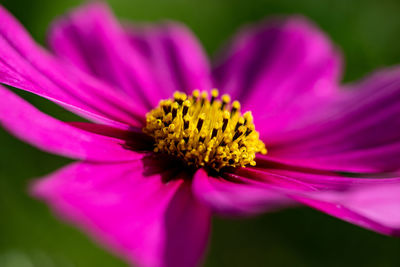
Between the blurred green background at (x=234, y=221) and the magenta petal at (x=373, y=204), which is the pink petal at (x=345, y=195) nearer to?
the magenta petal at (x=373, y=204)

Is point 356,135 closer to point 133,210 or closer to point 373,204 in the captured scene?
point 373,204

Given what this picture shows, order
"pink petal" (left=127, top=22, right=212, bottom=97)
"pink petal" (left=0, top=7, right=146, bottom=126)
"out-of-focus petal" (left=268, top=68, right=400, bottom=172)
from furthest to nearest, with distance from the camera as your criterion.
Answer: "pink petal" (left=127, top=22, right=212, bottom=97) < "out-of-focus petal" (left=268, top=68, right=400, bottom=172) < "pink petal" (left=0, top=7, right=146, bottom=126)

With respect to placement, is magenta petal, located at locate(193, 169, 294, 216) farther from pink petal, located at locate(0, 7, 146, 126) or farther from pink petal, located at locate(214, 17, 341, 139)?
pink petal, located at locate(214, 17, 341, 139)

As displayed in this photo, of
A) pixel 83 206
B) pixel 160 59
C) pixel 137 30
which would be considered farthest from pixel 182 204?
pixel 137 30

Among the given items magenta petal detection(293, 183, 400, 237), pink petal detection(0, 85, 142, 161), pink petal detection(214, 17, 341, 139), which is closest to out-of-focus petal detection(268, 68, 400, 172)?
pink petal detection(214, 17, 341, 139)

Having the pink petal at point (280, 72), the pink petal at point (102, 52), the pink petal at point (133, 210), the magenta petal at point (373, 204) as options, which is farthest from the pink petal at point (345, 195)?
the pink petal at point (102, 52)

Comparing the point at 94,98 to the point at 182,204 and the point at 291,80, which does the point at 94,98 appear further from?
the point at 291,80

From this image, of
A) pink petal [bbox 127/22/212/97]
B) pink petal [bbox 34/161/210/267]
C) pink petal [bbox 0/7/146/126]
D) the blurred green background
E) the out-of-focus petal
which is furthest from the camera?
pink petal [bbox 127/22/212/97]
